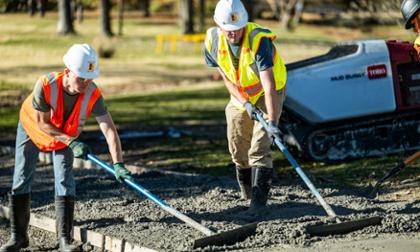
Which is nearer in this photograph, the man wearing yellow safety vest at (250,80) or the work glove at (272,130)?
the work glove at (272,130)

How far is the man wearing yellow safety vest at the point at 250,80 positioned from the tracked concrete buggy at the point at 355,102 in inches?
124

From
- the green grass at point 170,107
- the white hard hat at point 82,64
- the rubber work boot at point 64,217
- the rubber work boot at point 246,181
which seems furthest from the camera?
the green grass at point 170,107

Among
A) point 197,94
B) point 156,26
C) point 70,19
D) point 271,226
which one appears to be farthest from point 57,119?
point 156,26

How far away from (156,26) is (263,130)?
4512 cm

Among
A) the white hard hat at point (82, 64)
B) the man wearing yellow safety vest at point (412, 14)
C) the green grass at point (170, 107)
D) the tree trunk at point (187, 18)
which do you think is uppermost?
the man wearing yellow safety vest at point (412, 14)

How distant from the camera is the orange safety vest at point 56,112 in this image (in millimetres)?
7703

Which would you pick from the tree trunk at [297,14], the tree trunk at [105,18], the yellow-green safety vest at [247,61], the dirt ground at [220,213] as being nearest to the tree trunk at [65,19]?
the tree trunk at [105,18]

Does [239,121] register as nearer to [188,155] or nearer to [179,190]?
[179,190]

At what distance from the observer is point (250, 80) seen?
9008 millimetres

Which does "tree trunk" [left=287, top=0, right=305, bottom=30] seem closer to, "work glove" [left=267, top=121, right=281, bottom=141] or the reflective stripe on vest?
"work glove" [left=267, top=121, right=281, bottom=141]

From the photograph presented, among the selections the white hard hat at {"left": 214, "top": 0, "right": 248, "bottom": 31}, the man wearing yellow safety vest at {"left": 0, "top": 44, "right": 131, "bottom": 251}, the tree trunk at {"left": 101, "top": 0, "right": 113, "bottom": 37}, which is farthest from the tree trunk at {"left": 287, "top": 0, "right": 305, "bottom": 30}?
the man wearing yellow safety vest at {"left": 0, "top": 44, "right": 131, "bottom": 251}

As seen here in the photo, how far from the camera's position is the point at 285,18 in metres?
53.9

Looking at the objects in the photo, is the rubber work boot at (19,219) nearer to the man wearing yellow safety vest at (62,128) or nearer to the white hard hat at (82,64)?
the man wearing yellow safety vest at (62,128)

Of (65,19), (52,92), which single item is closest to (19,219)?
(52,92)
